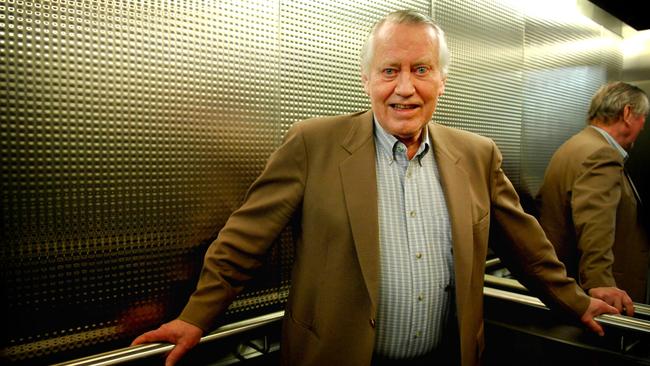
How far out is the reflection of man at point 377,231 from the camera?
5.02 ft

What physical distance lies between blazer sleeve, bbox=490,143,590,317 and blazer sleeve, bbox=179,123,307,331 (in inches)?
34.1

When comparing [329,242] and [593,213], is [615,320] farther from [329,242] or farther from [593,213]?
[329,242]

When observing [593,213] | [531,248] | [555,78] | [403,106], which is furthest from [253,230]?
[555,78]

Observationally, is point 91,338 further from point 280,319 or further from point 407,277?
point 407,277

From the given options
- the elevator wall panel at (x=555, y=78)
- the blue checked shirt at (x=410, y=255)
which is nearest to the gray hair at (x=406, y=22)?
the blue checked shirt at (x=410, y=255)

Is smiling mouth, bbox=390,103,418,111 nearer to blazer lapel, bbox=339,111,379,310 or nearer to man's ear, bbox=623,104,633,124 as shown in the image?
blazer lapel, bbox=339,111,379,310

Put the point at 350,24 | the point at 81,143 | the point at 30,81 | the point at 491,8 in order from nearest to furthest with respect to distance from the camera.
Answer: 1. the point at 30,81
2. the point at 81,143
3. the point at 350,24
4. the point at 491,8

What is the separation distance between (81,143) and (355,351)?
1265 mm

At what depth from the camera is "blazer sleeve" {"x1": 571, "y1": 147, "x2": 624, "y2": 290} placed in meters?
2.29

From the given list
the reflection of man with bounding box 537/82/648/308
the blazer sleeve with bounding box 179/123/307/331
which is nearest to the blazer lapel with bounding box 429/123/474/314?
the blazer sleeve with bounding box 179/123/307/331

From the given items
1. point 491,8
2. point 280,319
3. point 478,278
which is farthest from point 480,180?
point 491,8

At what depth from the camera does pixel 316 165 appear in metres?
1.59

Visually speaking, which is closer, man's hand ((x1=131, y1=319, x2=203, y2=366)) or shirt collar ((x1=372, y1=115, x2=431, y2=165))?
man's hand ((x1=131, y1=319, x2=203, y2=366))

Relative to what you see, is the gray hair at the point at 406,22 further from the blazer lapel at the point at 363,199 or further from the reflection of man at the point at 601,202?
the reflection of man at the point at 601,202
